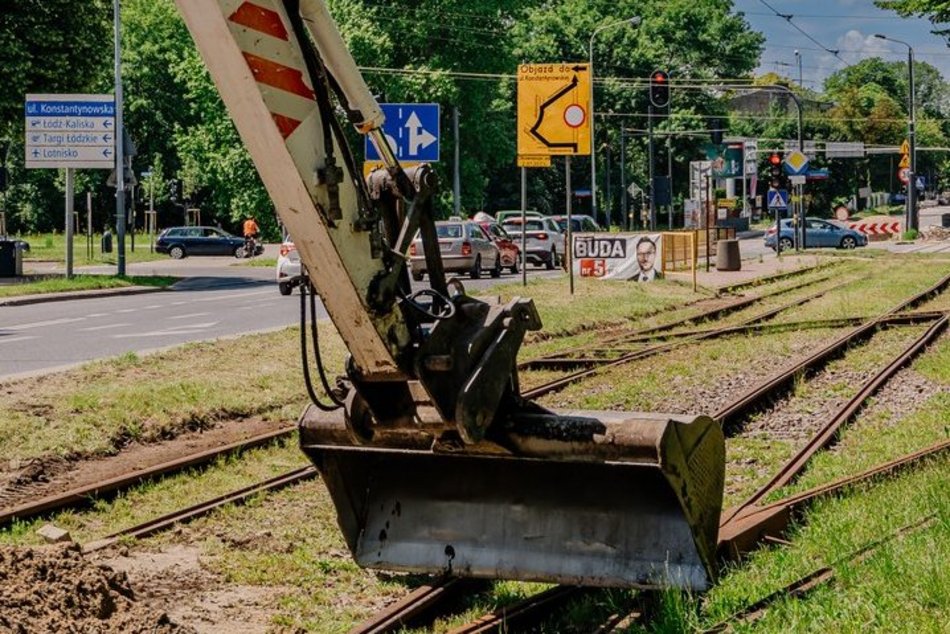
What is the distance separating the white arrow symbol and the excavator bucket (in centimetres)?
1307

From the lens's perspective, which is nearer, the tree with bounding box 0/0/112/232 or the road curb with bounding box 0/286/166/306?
the road curb with bounding box 0/286/166/306

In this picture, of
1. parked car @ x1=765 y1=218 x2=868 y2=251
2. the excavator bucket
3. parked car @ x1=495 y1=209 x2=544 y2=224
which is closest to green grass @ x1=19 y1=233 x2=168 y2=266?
parked car @ x1=495 y1=209 x2=544 y2=224

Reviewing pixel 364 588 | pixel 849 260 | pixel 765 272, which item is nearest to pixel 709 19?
pixel 849 260

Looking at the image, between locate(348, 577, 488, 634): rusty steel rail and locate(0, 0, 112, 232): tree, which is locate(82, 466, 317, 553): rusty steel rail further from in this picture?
locate(0, 0, 112, 232): tree

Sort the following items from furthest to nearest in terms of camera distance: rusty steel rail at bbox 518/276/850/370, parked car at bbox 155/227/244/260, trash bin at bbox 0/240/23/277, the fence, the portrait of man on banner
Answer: parked car at bbox 155/227/244/260 < trash bin at bbox 0/240/23/277 < the fence < the portrait of man on banner < rusty steel rail at bbox 518/276/850/370

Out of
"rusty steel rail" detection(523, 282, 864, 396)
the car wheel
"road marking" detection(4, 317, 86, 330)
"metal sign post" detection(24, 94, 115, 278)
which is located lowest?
"rusty steel rail" detection(523, 282, 864, 396)

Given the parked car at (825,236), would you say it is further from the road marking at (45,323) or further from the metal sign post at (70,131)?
the road marking at (45,323)

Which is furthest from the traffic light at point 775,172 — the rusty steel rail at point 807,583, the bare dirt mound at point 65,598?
the bare dirt mound at point 65,598

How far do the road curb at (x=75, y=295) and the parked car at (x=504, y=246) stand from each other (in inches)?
405

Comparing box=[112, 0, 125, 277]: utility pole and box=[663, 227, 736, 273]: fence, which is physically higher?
box=[112, 0, 125, 277]: utility pole

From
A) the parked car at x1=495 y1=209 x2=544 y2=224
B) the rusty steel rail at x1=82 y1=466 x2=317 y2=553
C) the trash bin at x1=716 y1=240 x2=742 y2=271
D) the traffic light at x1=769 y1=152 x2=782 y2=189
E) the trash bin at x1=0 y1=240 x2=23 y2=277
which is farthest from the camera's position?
the parked car at x1=495 y1=209 x2=544 y2=224

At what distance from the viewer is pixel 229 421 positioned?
1275 centimetres

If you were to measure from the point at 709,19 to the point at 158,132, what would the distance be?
35517 mm

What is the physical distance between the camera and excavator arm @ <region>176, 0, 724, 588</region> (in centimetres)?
505
